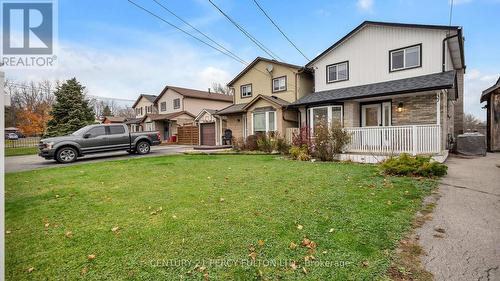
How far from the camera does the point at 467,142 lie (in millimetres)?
13047

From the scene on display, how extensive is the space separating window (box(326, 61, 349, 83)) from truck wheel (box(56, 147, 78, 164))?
598 inches

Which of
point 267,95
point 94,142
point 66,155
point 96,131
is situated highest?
point 267,95

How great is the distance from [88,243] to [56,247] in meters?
0.37

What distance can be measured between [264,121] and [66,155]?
38.2ft

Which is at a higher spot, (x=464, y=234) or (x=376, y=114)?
(x=376, y=114)

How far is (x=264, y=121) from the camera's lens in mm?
17703

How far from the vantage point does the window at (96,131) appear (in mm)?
14008

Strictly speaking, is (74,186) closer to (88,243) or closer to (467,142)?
(88,243)

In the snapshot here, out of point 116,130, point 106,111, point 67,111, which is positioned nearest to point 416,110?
point 116,130

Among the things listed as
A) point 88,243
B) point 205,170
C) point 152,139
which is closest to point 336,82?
point 205,170

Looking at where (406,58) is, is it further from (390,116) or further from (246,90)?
(246,90)

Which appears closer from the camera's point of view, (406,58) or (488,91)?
(406,58)

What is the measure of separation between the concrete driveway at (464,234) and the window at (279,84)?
13.5 m

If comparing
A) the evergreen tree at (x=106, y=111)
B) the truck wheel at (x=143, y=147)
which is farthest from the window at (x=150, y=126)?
the evergreen tree at (x=106, y=111)
